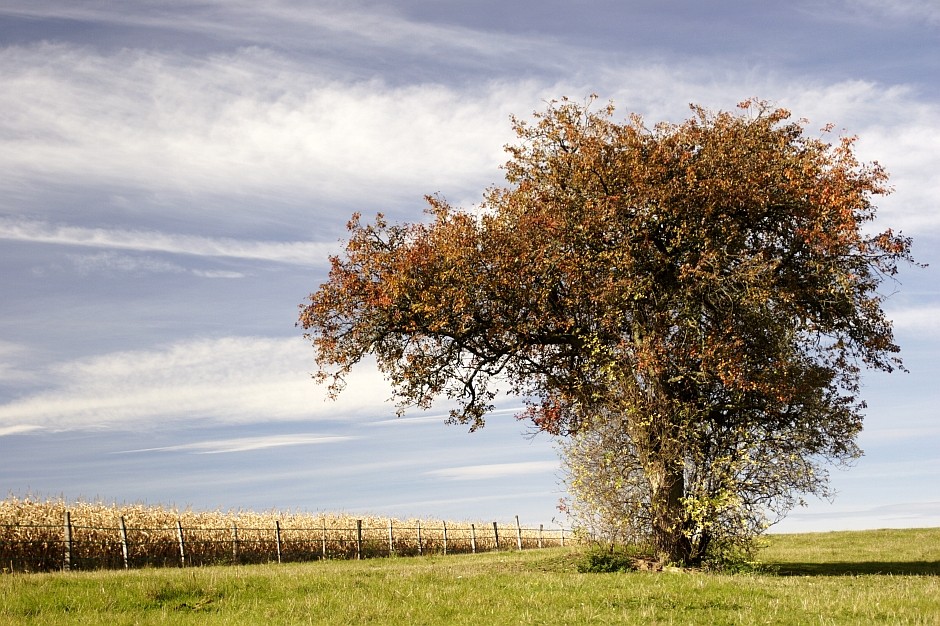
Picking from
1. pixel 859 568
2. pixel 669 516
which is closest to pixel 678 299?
pixel 669 516

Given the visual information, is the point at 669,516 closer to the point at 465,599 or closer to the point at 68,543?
the point at 465,599

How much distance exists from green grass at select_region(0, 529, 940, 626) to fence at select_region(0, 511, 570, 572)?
52.5 ft

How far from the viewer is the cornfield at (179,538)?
36.5m

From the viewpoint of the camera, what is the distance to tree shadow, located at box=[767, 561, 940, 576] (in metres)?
29.0

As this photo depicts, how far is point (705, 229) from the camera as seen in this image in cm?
2550

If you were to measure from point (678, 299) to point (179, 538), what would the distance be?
28.3m

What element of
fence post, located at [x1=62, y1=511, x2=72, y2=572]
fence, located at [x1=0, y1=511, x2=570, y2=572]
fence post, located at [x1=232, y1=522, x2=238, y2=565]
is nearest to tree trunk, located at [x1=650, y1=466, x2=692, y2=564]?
fence, located at [x1=0, y1=511, x2=570, y2=572]

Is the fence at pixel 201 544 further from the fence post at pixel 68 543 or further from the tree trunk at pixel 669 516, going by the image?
the tree trunk at pixel 669 516

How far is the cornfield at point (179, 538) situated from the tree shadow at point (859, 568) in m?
23.7

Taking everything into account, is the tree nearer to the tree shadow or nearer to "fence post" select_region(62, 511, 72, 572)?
the tree shadow

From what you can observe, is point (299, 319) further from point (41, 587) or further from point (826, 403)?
point (826, 403)

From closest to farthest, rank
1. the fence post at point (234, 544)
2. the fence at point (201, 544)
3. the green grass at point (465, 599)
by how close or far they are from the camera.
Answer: the green grass at point (465, 599) → the fence at point (201, 544) → the fence post at point (234, 544)

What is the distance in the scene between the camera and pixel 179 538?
4084 centimetres

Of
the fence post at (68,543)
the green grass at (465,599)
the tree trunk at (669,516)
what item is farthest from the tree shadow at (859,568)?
the fence post at (68,543)
